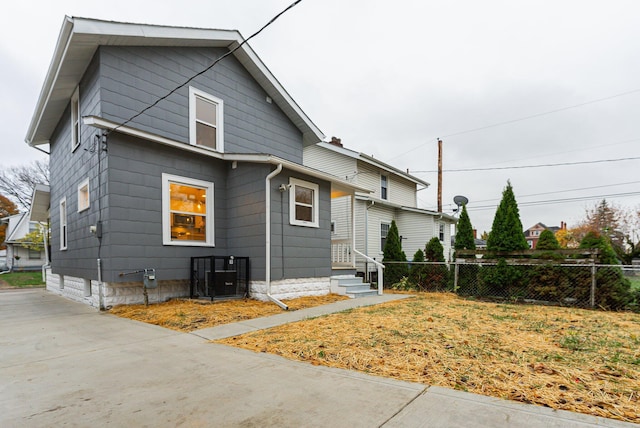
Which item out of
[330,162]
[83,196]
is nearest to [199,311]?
[83,196]

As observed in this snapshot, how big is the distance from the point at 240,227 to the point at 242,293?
1.60 m

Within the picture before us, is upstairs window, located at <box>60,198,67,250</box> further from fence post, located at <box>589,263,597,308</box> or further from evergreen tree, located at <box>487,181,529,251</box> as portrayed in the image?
fence post, located at <box>589,263,597,308</box>

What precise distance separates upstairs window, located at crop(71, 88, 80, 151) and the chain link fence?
10381mm

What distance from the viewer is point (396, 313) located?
6.12m

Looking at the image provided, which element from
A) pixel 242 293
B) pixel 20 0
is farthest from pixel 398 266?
pixel 20 0

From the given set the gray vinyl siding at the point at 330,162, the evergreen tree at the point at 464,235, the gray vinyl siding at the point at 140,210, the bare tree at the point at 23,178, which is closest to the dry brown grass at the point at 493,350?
the gray vinyl siding at the point at 140,210

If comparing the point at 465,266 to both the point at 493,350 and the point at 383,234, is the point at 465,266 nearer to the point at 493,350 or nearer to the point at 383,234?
the point at 493,350

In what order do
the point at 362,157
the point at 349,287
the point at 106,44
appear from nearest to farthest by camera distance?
the point at 106,44 < the point at 349,287 < the point at 362,157

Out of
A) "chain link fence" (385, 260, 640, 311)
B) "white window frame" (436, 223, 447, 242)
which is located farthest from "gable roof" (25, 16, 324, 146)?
"white window frame" (436, 223, 447, 242)

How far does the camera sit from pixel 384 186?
17.6 metres

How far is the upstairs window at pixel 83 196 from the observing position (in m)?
7.90

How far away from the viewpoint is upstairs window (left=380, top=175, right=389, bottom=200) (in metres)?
17.3

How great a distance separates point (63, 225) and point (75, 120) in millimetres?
3322

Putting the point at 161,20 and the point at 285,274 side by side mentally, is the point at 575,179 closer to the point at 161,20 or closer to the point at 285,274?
the point at 285,274
